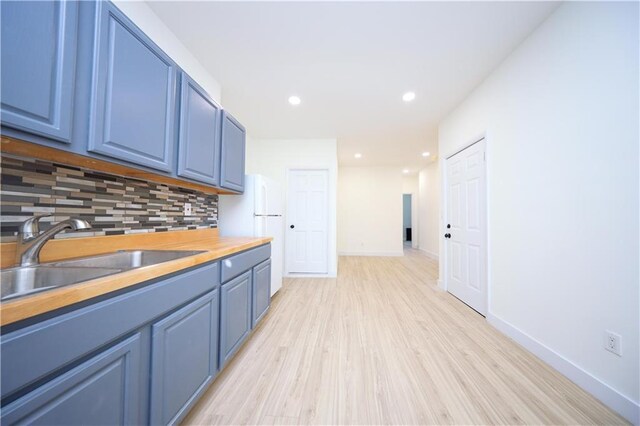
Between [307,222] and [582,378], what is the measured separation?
359 cm

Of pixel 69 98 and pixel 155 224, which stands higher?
pixel 69 98

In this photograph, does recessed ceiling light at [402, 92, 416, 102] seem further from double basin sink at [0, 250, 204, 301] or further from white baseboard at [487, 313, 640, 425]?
double basin sink at [0, 250, 204, 301]

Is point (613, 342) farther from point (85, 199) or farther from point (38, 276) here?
point (85, 199)

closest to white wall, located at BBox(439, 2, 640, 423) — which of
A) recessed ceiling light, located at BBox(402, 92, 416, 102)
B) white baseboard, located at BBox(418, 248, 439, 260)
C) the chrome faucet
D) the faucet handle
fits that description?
recessed ceiling light, located at BBox(402, 92, 416, 102)

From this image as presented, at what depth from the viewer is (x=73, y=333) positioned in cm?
68

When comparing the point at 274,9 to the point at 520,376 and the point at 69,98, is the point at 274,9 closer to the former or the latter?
the point at 69,98

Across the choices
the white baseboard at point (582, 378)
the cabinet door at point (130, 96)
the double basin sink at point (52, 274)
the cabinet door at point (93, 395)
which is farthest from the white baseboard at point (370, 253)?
the cabinet door at point (93, 395)

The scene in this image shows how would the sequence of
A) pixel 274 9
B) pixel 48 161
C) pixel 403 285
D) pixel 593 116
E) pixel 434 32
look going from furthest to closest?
pixel 403 285 → pixel 434 32 → pixel 274 9 → pixel 593 116 → pixel 48 161

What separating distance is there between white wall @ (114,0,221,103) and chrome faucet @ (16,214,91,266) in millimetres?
1437

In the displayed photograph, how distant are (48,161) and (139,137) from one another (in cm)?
42

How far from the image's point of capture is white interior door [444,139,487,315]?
2.56 m

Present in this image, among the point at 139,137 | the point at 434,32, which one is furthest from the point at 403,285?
the point at 139,137

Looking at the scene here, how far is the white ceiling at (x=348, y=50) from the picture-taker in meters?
1.70

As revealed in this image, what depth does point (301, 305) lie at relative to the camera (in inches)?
112
